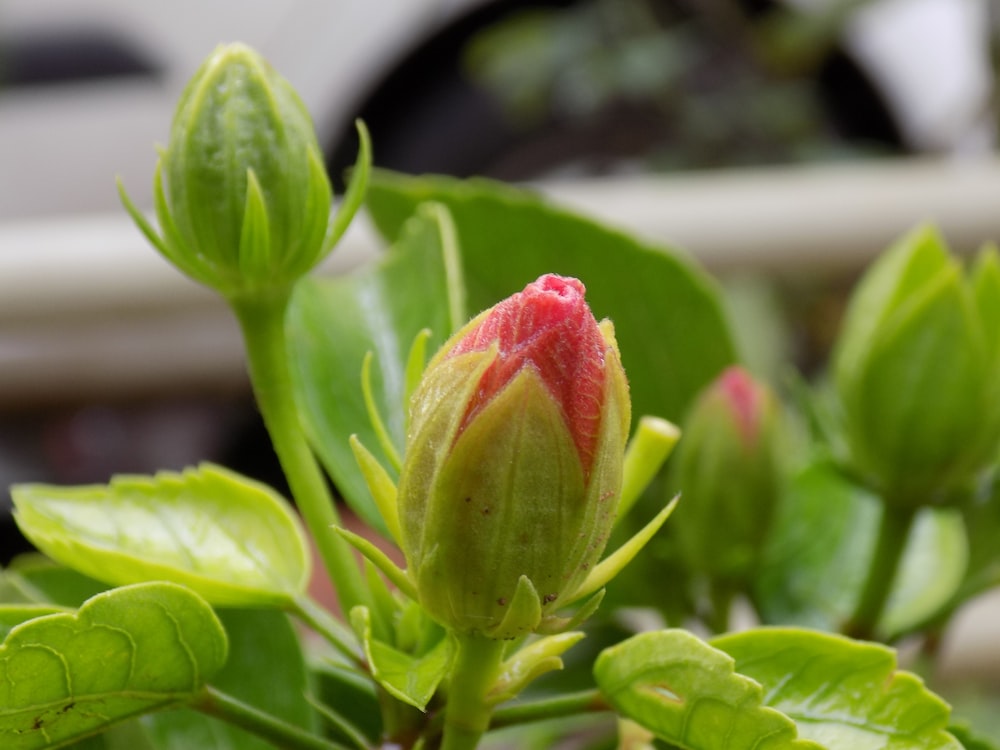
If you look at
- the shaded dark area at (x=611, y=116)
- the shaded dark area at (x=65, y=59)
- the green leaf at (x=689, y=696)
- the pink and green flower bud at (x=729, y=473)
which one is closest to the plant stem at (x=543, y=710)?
the green leaf at (x=689, y=696)

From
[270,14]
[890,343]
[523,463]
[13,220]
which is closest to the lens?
[523,463]

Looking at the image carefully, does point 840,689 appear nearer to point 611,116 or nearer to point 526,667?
point 526,667

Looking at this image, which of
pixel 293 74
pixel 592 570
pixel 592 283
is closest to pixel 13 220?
pixel 293 74

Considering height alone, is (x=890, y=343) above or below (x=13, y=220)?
above

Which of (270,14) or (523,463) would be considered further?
(270,14)

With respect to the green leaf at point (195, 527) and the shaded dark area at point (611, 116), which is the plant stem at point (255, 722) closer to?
the green leaf at point (195, 527)

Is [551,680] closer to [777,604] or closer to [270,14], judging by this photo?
[777,604]
